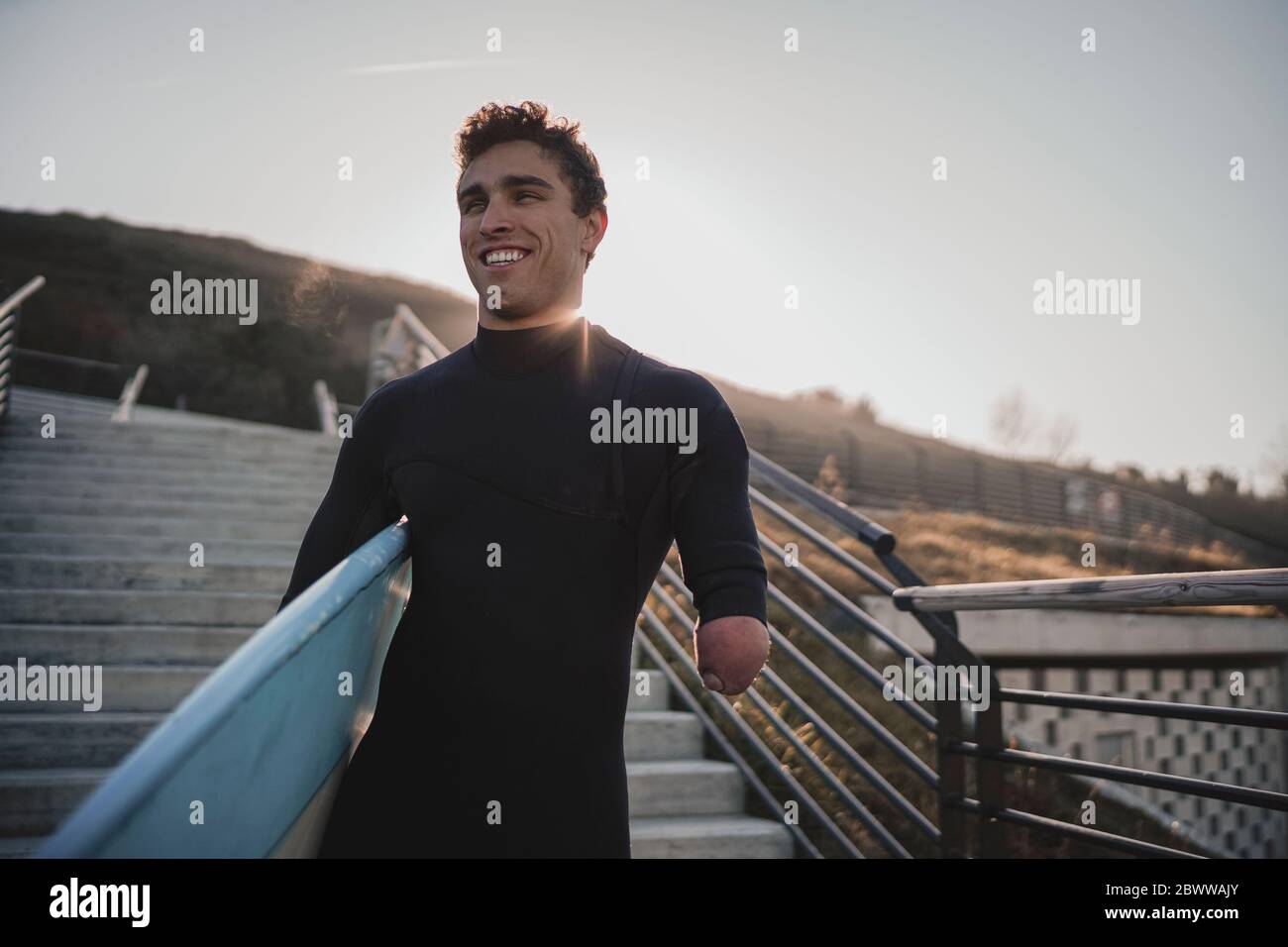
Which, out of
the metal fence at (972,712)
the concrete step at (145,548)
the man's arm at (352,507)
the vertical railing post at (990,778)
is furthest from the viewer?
the concrete step at (145,548)

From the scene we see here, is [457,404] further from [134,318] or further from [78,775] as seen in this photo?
[134,318]

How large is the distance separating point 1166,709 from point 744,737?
5.14ft

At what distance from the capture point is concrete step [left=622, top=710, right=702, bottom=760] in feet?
9.96

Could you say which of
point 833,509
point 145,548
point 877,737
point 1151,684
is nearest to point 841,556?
point 833,509

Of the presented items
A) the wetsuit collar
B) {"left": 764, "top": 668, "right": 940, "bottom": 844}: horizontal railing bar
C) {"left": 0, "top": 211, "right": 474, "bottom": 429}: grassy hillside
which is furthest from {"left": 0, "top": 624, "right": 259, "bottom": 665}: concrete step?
{"left": 0, "top": 211, "right": 474, "bottom": 429}: grassy hillside

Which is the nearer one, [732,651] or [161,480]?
[732,651]

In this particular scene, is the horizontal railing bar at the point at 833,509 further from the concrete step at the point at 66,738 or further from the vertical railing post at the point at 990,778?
the concrete step at the point at 66,738

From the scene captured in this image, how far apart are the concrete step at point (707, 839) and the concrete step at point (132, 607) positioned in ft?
5.98

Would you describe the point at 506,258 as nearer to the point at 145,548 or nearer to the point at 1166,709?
the point at 1166,709

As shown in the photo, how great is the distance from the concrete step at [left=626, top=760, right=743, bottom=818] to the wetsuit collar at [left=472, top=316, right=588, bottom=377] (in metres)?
1.83

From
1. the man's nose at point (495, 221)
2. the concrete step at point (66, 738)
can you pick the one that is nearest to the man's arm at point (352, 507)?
the man's nose at point (495, 221)

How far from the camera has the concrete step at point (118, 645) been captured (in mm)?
2945

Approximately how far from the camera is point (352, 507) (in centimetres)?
133
